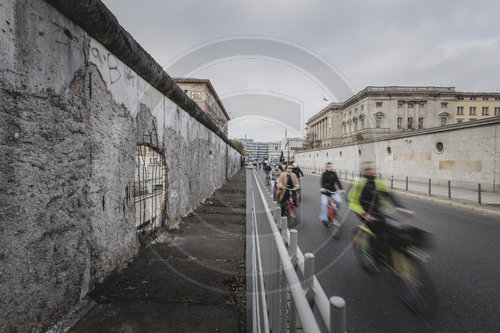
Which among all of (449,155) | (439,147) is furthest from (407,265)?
(439,147)

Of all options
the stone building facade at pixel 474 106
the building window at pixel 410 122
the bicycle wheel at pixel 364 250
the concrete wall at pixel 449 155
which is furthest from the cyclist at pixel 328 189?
the stone building facade at pixel 474 106

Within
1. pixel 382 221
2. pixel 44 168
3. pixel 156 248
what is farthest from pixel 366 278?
pixel 44 168

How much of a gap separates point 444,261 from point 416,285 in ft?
5.62

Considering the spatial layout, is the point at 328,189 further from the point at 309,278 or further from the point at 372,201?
the point at 309,278

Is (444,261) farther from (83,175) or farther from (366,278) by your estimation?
(83,175)

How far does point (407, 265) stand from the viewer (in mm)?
3127

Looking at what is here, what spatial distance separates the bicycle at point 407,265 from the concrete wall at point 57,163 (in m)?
3.83

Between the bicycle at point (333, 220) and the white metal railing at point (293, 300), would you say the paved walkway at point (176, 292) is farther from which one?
the bicycle at point (333, 220)

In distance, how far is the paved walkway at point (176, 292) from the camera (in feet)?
6.90

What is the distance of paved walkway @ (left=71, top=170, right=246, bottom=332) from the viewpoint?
2.10 m

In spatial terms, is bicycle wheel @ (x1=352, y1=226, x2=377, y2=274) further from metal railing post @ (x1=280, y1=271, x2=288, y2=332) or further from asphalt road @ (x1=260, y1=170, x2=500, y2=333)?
metal railing post @ (x1=280, y1=271, x2=288, y2=332)

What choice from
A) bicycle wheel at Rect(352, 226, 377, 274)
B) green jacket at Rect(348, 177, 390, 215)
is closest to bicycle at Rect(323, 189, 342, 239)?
bicycle wheel at Rect(352, 226, 377, 274)

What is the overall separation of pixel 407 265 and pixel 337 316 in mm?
3070

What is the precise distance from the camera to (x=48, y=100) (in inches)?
75.3
